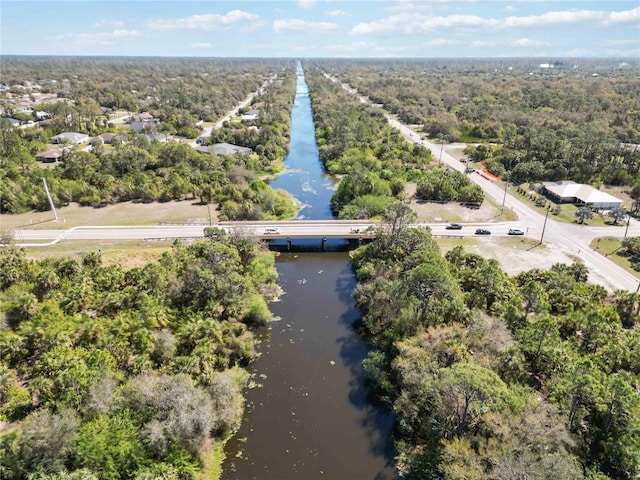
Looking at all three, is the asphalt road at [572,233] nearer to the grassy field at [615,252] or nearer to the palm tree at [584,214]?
the grassy field at [615,252]

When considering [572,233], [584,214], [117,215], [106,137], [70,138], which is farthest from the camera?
[106,137]

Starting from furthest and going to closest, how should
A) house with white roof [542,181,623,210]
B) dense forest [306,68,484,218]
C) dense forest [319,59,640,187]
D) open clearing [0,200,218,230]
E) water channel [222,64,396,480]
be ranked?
dense forest [319,59,640,187]
dense forest [306,68,484,218]
house with white roof [542,181,623,210]
open clearing [0,200,218,230]
water channel [222,64,396,480]

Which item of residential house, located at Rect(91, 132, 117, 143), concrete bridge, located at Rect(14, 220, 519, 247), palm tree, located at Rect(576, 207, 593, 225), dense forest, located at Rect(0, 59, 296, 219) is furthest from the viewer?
residential house, located at Rect(91, 132, 117, 143)

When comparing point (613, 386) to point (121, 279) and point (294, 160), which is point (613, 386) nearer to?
point (121, 279)

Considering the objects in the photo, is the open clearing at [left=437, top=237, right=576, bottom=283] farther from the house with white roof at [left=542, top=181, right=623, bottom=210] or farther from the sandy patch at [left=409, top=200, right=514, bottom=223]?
the house with white roof at [left=542, top=181, right=623, bottom=210]

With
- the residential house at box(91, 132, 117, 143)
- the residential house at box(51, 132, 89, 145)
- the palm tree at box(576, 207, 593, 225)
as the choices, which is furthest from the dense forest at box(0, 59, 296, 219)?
the palm tree at box(576, 207, 593, 225)

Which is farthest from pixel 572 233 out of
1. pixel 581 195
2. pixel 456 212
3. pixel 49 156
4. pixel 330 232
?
pixel 49 156

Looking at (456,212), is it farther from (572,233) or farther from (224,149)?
(224,149)

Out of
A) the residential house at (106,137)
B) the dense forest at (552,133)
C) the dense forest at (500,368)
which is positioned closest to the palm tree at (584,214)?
the dense forest at (500,368)
